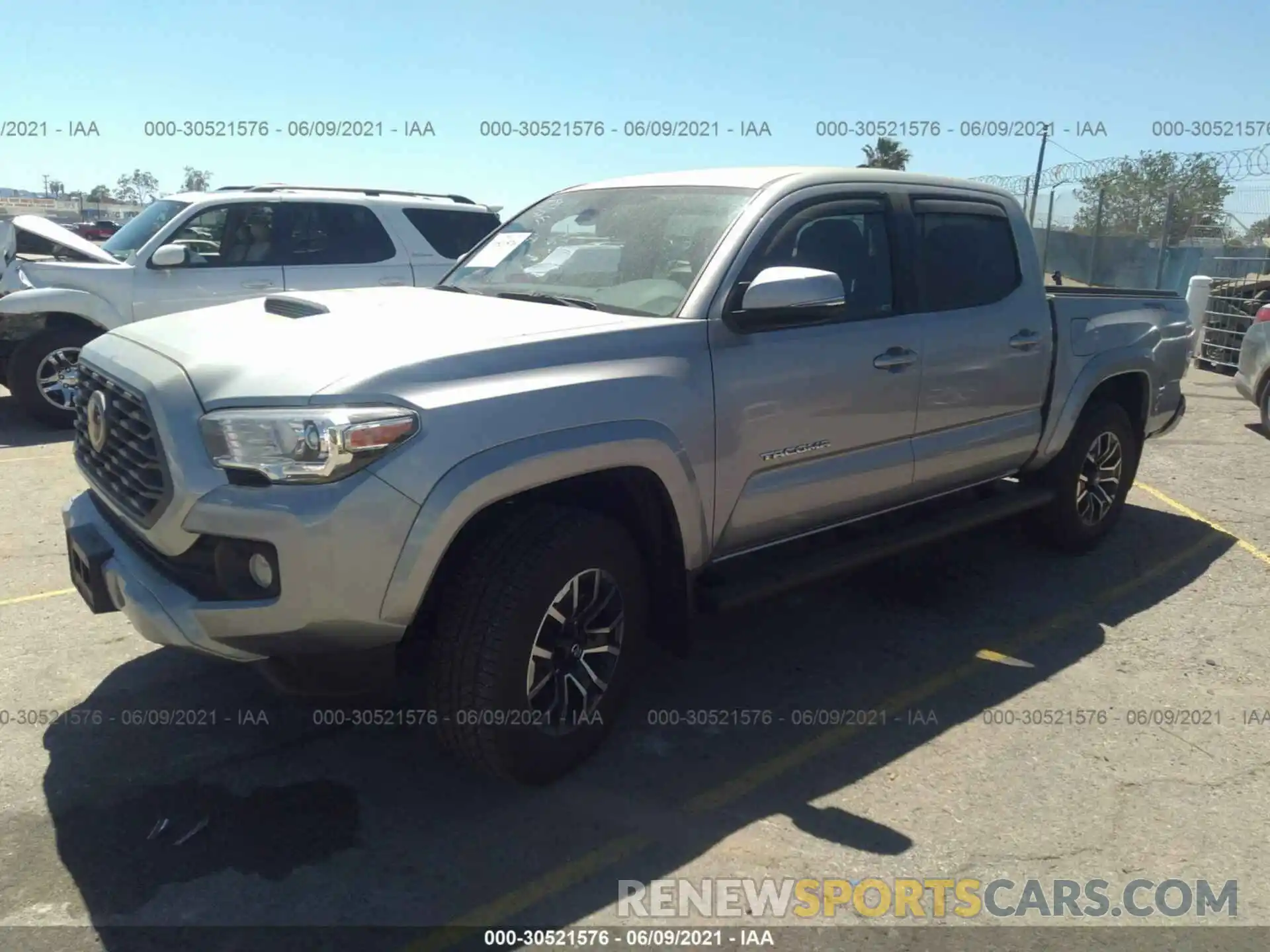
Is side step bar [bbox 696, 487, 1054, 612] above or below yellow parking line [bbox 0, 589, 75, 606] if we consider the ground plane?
above

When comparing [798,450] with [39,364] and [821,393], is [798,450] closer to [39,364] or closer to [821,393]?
[821,393]

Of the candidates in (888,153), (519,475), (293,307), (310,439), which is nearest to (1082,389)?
(519,475)

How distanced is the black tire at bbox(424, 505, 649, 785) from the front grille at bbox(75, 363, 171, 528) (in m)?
0.89

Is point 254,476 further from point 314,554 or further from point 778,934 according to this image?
point 778,934

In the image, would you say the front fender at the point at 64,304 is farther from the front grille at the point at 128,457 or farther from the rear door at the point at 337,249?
the front grille at the point at 128,457

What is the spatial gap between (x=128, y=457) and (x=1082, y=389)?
4.51 meters

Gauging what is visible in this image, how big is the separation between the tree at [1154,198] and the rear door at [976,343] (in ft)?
36.6

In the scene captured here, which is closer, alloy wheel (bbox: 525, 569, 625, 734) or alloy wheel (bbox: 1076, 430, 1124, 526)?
alloy wheel (bbox: 525, 569, 625, 734)

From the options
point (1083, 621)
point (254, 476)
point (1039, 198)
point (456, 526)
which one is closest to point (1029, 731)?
point (1083, 621)

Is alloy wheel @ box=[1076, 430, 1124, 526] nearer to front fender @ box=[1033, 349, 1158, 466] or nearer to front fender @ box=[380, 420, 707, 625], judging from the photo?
front fender @ box=[1033, 349, 1158, 466]

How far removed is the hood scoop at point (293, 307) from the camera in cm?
361

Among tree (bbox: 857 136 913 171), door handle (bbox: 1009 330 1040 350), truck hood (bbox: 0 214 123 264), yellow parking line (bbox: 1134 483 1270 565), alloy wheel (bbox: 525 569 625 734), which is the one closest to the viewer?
alloy wheel (bbox: 525 569 625 734)

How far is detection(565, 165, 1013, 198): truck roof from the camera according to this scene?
415 centimetres

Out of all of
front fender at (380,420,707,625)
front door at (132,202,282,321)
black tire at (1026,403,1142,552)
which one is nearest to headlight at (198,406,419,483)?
front fender at (380,420,707,625)
